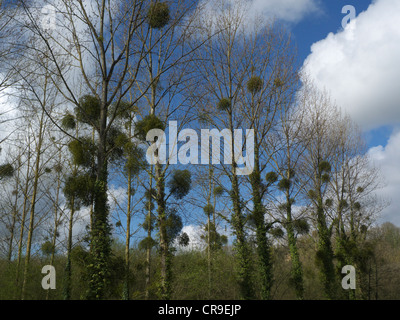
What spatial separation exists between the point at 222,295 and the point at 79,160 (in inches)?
413

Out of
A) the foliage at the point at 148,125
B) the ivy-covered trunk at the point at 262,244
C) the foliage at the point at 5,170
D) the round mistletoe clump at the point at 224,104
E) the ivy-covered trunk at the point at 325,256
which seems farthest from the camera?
the ivy-covered trunk at the point at 325,256

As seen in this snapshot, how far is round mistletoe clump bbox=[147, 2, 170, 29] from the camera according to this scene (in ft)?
30.0

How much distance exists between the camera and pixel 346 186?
20578mm

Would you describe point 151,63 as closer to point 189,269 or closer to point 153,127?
point 153,127

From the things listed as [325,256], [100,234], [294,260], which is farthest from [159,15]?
[325,256]

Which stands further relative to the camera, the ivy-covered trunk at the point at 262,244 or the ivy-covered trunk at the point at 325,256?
the ivy-covered trunk at the point at 325,256

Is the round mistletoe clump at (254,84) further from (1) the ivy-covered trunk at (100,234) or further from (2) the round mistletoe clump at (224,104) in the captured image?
(1) the ivy-covered trunk at (100,234)

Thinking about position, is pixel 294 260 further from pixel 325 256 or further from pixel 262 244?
pixel 262 244

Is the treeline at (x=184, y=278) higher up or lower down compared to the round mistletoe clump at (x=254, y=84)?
lower down

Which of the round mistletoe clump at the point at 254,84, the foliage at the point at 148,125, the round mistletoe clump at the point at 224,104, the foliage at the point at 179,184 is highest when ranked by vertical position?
the round mistletoe clump at the point at 254,84

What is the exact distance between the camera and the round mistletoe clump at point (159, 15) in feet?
30.0

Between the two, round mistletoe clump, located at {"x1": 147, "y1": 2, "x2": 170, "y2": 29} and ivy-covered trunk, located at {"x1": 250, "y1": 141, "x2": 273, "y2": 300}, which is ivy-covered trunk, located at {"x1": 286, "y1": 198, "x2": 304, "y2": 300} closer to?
ivy-covered trunk, located at {"x1": 250, "y1": 141, "x2": 273, "y2": 300}

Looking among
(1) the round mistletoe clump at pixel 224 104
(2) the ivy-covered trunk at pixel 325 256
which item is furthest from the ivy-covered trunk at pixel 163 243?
(2) the ivy-covered trunk at pixel 325 256

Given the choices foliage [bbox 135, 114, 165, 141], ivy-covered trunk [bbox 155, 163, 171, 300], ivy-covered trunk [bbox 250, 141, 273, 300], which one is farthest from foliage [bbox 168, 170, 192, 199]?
ivy-covered trunk [bbox 250, 141, 273, 300]
